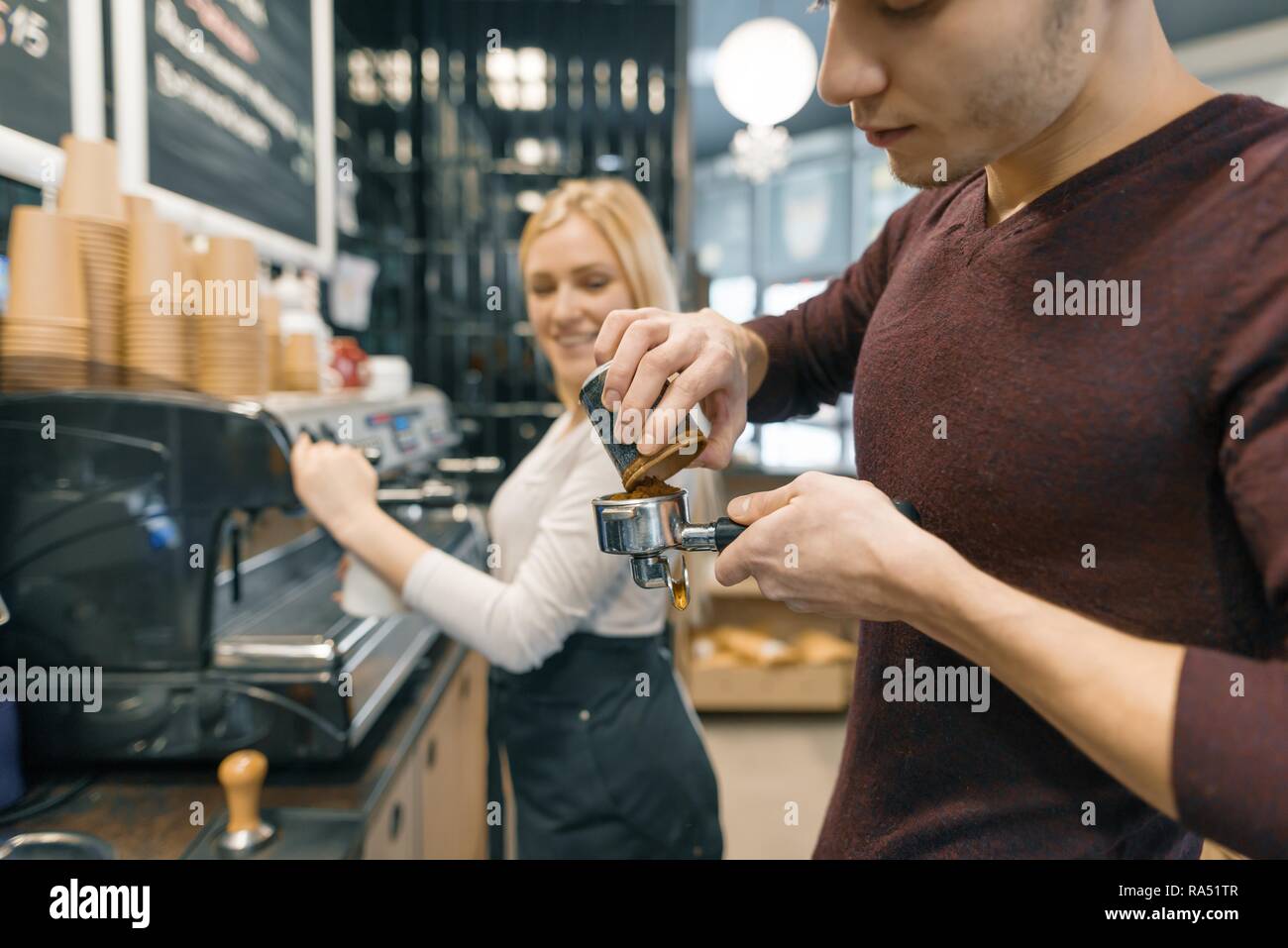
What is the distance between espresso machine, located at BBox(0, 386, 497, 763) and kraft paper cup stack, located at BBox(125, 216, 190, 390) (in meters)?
0.15

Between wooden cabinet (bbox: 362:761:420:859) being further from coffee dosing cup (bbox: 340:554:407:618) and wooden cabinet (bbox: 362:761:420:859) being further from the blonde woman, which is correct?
coffee dosing cup (bbox: 340:554:407:618)

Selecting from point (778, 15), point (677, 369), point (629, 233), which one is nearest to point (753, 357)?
point (677, 369)

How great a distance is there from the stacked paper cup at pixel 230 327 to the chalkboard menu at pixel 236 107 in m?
0.47

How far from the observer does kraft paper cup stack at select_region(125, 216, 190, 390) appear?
108 centimetres

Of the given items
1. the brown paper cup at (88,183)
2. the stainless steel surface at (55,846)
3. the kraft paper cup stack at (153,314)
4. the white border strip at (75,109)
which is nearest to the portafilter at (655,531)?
the stainless steel surface at (55,846)

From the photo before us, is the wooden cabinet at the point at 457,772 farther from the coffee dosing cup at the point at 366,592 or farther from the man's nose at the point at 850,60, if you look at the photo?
the man's nose at the point at 850,60

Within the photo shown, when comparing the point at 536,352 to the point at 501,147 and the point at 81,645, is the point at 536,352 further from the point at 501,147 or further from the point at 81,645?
the point at 81,645

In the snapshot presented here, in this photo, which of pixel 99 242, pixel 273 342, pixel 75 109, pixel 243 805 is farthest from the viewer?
pixel 273 342

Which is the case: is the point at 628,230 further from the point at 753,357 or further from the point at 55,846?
the point at 55,846

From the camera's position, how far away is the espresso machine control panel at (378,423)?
1.12m

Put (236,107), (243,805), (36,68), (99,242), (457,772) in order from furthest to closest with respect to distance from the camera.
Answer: (236,107) → (457,772) → (36,68) → (99,242) → (243,805)

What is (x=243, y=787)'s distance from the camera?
0.92 m

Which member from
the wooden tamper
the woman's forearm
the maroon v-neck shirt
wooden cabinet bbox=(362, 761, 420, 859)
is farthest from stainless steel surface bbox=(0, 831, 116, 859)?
the maroon v-neck shirt

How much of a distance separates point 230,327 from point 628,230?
63 centimetres
